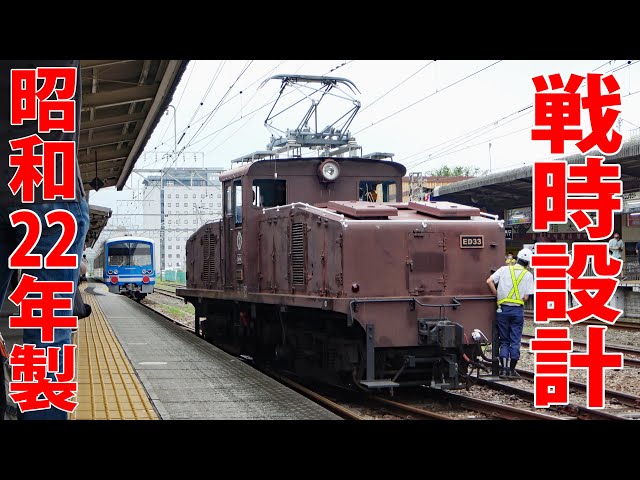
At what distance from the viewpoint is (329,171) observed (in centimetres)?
1121

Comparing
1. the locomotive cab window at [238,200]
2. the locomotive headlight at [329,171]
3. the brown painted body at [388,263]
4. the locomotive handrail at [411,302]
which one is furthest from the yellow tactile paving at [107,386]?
the locomotive headlight at [329,171]

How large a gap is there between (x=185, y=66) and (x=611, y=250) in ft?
52.5

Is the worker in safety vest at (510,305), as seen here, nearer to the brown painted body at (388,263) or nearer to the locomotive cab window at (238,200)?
the brown painted body at (388,263)

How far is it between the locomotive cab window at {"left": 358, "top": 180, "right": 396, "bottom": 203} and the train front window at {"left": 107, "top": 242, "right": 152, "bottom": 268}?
23592mm

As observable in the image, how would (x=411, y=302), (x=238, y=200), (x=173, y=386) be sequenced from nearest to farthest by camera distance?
(x=173, y=386)
(x=411, y=302)
(x=238, y=200)

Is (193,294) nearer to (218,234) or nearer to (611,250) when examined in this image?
(218,234)

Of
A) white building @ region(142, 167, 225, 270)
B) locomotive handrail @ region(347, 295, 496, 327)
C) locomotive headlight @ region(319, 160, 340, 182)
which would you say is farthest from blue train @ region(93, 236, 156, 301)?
locomotive handrail @ region(347, 295, 496, 327)

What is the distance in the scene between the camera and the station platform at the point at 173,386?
7.14 m

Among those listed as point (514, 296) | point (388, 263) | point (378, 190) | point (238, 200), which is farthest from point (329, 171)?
point (514, 296)

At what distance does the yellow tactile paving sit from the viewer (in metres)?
6.94

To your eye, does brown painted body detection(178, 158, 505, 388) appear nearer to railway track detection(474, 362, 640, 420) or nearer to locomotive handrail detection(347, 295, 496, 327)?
locomotive handrail detection(347, 295, 496, 327)

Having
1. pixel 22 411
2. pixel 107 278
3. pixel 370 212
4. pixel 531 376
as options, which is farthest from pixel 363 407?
pixel 107 278

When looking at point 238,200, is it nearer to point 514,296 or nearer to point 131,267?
point 514,296

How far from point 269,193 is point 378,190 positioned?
60.0 inches
